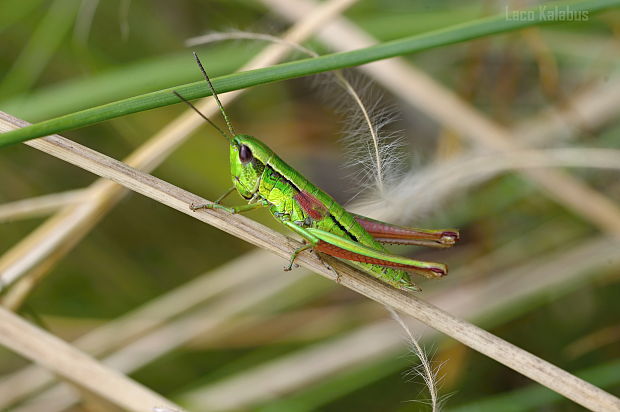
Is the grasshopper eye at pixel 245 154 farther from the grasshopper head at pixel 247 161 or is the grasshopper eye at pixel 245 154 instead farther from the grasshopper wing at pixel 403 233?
the grasshopper wing at pixel 403 233

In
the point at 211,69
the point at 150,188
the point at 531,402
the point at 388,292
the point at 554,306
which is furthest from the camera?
the point at 554,306

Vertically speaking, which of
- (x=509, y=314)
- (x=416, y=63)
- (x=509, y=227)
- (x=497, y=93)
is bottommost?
(x=509, y=314)

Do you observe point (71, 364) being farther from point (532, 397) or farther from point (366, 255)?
point (532, 397)

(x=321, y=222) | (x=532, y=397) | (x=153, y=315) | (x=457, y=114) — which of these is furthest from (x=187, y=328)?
(x=457, y=114)

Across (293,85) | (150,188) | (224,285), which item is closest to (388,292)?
(150,188)

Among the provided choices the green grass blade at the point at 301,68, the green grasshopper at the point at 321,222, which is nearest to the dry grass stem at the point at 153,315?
the green grasshopper at the point at 321,222

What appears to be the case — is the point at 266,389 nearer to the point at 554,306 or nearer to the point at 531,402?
the point at 531,402

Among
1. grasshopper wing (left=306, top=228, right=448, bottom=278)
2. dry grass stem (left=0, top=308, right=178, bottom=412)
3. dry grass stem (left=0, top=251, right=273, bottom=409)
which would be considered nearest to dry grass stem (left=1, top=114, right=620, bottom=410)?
grasshopper wing (left=306, top=228, right=448, bottom=278)
